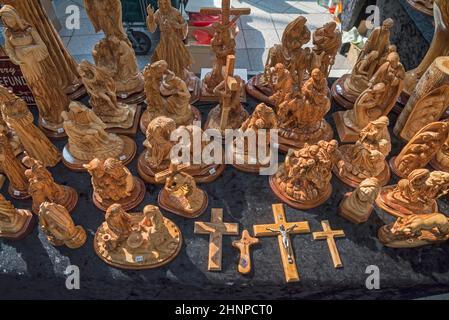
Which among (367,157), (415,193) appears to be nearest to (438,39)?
(367,157)

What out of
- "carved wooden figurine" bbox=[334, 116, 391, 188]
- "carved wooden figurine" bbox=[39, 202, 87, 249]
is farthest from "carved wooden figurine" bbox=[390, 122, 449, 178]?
"carved wooden figurine" bbox=[39, 202, 87, 249]

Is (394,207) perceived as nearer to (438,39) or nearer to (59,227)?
(438,39)

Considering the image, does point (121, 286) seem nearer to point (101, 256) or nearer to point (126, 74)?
point (101, 256)

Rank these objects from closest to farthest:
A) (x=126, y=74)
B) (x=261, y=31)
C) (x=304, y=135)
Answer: (x=304, y=135), (x=126, y=74), (x=261, y=31)

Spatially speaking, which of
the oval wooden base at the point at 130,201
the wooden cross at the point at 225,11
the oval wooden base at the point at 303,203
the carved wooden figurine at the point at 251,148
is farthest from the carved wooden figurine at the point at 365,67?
the oval wooden base at the point at 130,201

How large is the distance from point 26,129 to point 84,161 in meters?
0.63

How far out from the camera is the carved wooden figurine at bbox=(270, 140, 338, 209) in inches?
135

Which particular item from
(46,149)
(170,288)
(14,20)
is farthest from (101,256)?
(14,20)

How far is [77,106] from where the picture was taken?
351 centimetres

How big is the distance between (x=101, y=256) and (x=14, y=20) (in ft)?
7.67

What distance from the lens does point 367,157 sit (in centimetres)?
370

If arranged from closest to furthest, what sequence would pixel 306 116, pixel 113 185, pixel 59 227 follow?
pixel 59 227, pixel 113 185, pixel 306 116

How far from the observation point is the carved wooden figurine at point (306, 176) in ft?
11.2

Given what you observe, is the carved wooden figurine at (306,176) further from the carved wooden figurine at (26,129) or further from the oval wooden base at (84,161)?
the carved wooden figurine at (26,129)
